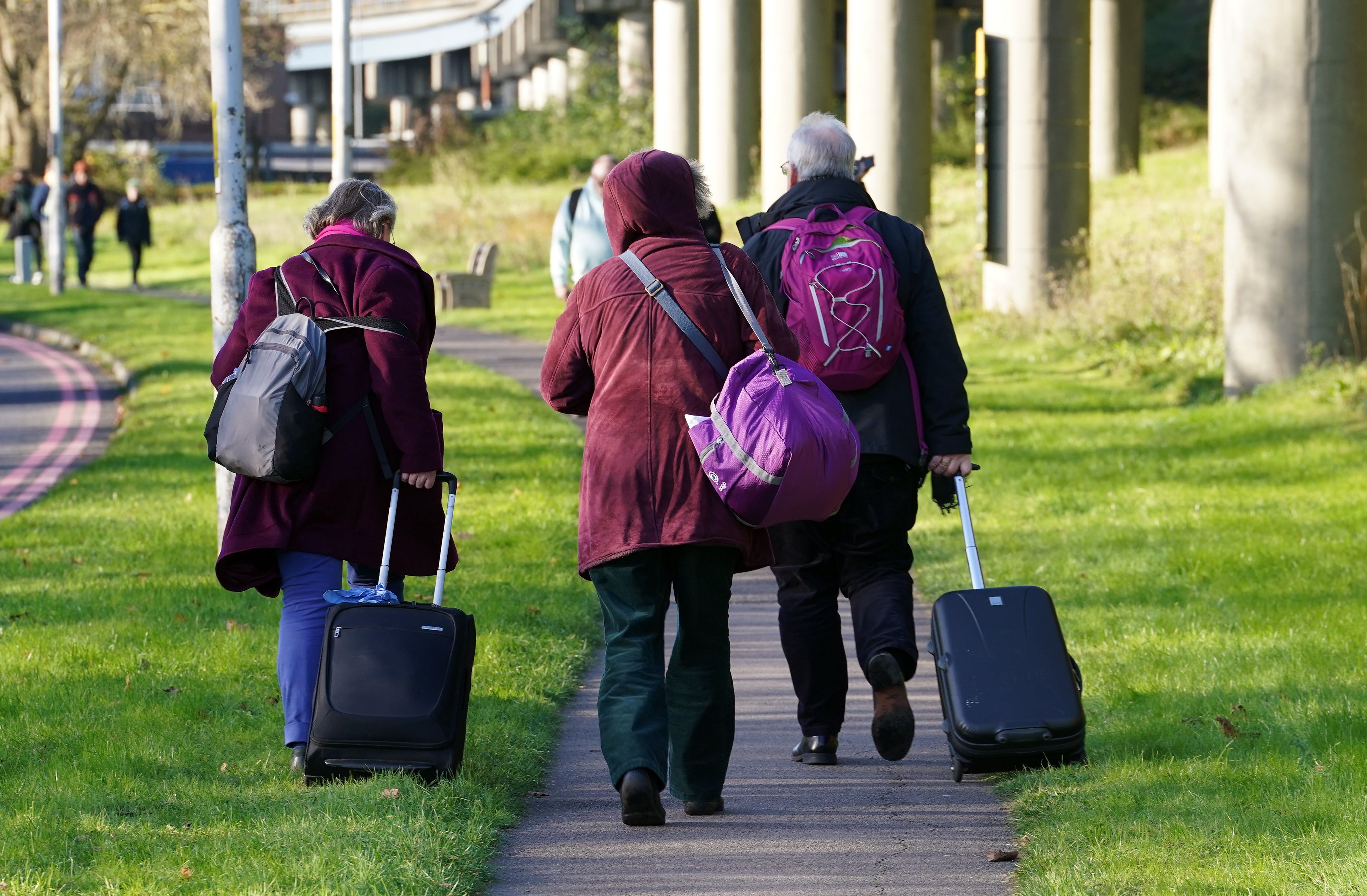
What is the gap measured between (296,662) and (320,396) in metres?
0.80

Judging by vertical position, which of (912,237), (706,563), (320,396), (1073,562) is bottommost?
(1073,562)

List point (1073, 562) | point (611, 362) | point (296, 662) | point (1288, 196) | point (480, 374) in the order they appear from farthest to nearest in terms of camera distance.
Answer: point (480, 374), point (1288, 196), point (1073, 562), point (296, 662), point (611, 362)

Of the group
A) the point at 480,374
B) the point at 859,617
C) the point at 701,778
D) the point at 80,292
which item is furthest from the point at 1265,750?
the point at 80,292

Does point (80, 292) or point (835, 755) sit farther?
point (80, 292)

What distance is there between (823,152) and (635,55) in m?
45.2

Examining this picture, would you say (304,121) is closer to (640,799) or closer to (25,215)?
(25,215)

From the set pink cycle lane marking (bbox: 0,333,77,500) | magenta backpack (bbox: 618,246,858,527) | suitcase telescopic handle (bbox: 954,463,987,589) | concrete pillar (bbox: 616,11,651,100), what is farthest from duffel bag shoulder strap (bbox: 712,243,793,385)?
concrete pillar (bbox: 616,11,651,100)

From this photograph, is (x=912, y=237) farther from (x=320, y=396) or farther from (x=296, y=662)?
(x=296, y=662)

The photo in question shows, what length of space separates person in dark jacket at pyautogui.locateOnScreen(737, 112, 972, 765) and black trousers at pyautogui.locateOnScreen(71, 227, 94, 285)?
27770 millimetres

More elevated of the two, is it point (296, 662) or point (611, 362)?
point (611, 362)


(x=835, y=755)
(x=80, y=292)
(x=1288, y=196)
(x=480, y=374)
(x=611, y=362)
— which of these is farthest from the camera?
(x=80, y=292)

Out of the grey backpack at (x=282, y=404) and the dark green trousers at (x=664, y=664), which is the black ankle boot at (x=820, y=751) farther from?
the grey backpack at (x=282, y=404)

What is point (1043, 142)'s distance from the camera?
20.6 meters

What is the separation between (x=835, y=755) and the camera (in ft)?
18.9
